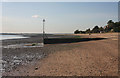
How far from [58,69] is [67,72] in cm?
76

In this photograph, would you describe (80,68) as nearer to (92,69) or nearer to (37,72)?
(92,69)

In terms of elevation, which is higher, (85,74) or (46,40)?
(46,40)

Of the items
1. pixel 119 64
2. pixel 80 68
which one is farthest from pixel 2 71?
pixel 119 64

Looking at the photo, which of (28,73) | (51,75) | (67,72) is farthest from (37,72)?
(67,72)

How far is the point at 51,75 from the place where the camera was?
7023mm

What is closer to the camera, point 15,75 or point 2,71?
point 15,75

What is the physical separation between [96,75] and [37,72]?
11.6 feet

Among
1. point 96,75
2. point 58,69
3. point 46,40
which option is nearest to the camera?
point 96,75

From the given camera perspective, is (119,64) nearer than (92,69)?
No

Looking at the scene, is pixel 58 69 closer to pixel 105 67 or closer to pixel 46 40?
pixel 105 67

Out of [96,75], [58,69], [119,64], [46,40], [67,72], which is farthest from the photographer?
[46,40]

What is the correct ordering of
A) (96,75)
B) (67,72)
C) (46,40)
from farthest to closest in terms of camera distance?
(46,40)
(67,72)
(96,75)

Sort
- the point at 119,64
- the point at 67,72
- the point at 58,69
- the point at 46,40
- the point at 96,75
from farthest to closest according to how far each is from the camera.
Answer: the point at 46,40, the point at 119,64, the point at 58,69, the point at 67,72, the point at 96,75

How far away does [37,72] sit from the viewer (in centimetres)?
749
